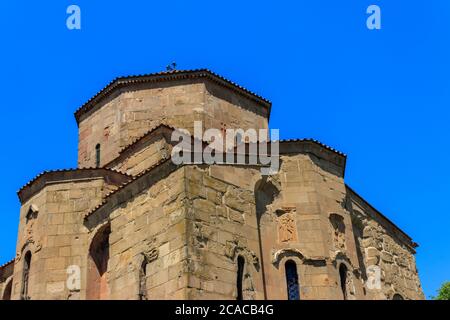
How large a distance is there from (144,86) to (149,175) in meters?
5.71

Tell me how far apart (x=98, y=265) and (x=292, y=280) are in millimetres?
4593

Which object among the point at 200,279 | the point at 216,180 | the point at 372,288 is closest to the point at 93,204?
the point at 216,180

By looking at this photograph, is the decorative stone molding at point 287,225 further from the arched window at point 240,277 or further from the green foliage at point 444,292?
the green foliage at point 444,292

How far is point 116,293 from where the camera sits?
11703 mm

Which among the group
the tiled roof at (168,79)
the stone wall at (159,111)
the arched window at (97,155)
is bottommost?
the arched window at (97,155)

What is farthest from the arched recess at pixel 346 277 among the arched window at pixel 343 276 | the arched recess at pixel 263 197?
the arched recess at pixel 263 197

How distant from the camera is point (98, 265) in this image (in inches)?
531

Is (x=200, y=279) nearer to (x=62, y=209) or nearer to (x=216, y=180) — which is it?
(x=216, y=180)

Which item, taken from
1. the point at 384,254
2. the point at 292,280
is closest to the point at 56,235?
the point at 292,280

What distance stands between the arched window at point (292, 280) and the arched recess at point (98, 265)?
13.4 feet

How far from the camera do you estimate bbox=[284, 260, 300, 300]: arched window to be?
11.8 metres

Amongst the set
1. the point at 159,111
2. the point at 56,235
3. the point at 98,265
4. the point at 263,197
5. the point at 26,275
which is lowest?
the point at 26,275

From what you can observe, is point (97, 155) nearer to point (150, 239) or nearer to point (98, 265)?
point (98, 265)

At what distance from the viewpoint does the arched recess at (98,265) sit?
1306cm
